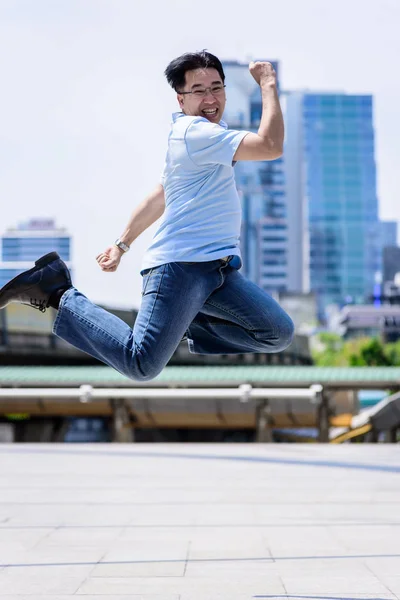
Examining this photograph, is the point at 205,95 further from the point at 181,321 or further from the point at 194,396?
the point at 194,396

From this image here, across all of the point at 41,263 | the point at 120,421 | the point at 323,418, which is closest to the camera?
the point at 41,263

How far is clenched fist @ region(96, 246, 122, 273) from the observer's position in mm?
4410

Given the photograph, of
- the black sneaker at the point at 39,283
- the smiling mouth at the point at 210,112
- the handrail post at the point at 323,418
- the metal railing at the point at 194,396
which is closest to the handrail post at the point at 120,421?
the metal railing at the point at 194,396

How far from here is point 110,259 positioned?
14.5 feet

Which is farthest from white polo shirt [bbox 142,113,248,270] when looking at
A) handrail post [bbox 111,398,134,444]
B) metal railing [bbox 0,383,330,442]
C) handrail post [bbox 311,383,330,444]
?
handrail post [bbox 111,398,134,444]

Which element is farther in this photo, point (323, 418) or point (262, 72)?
point (323, 418)

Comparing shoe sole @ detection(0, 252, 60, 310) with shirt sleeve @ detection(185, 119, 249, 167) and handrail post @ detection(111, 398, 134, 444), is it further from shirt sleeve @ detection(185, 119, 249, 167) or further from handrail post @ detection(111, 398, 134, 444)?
handrail post @ detection(111, 398, 134, 444)

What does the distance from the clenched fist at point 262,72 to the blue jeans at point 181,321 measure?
2.54 feet

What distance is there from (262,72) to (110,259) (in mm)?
1114

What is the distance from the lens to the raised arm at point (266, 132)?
3746mm

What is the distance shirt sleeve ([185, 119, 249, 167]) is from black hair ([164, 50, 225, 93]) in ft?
0.80

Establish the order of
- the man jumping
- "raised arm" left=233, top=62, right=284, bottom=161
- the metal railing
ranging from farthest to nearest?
1. the metal railing
2. the man jumping
3. "raised arm" left=233, top=62, right=284, bottom=161

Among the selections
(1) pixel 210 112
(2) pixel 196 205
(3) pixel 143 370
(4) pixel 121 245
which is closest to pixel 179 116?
(1) pixel 210 112
